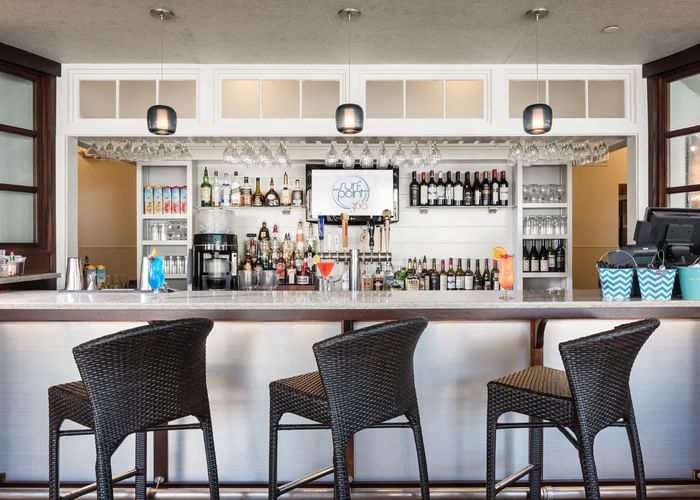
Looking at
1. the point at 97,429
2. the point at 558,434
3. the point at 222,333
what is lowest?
the point at 558,434

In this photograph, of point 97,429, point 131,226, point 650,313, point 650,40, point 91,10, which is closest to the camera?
point 97,429

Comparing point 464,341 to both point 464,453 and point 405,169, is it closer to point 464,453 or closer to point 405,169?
point 464,453

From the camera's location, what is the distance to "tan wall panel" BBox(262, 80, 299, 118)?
4.09 m

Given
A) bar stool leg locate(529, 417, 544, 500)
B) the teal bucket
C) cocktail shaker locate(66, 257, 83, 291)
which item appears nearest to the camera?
bar stool leg locate(529, 417, 544, 500)

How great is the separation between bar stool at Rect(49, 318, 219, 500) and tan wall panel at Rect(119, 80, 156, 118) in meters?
2.67

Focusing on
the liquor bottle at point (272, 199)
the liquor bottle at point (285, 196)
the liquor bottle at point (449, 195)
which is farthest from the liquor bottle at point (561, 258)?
the liquor bottle at point (272, 199)

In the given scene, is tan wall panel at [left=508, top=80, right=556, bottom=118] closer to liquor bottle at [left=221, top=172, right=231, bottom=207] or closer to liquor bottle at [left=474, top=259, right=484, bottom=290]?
liquor bottle at [left=474, top=259, right=484, bottom=290]

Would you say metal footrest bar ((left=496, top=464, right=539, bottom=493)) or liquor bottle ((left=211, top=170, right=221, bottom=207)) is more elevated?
liquor bottle ((left=211, top=170, right=221, bottom=207))

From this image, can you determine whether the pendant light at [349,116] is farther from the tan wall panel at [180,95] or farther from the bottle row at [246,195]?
the bottle row at [246,195]

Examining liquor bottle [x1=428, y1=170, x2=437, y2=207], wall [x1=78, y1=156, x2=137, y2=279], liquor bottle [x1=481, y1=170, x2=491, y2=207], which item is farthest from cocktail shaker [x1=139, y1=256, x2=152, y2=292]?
wall [x1=78, y1=156, x2=137, y2=279]

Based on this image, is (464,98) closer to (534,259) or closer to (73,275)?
(534,259)

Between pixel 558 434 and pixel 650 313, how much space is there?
0.70m

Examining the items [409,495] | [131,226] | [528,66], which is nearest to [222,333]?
[409,495]

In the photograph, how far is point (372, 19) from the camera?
10.8 feet
